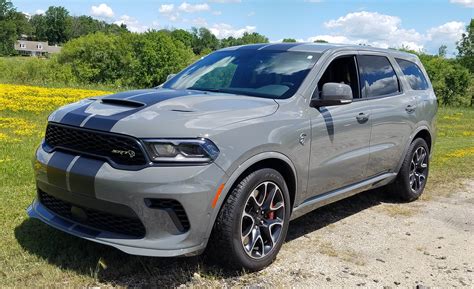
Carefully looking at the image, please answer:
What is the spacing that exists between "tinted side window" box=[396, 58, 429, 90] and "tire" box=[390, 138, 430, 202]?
0.72 metres

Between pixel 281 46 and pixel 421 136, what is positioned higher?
pixel 281 46

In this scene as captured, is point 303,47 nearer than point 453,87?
Yes

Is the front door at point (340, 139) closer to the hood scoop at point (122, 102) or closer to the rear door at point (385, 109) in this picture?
the rear door at point (385, 109)

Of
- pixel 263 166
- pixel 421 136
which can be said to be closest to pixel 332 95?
pixel 263 166

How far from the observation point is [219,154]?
11.7 ft

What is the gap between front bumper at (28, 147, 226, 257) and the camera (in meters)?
3.42

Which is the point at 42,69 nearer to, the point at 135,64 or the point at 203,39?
the point at 135,64

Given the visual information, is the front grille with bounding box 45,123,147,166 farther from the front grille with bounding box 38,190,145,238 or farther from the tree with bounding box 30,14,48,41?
the tree with bounding box 30,14,48,41

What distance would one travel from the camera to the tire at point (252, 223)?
146 inches

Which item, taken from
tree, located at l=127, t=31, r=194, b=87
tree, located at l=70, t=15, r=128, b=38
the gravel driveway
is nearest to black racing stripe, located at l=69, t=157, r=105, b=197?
the gravel driveway

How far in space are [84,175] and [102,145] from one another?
25 cm

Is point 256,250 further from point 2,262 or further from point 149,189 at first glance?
point 2,262

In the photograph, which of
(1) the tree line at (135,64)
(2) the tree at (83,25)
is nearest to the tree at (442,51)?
(1) the tree line at (135,64)

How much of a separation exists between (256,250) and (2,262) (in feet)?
6.54
